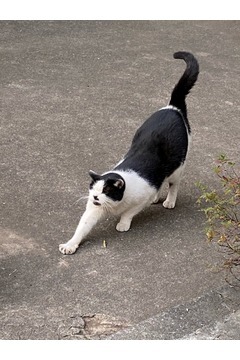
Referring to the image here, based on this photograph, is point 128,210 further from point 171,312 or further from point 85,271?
point 171,312

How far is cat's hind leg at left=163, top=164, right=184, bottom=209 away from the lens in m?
4.19

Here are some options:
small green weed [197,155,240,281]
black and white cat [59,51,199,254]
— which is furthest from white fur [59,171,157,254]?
small green weed [197,155,240,281]

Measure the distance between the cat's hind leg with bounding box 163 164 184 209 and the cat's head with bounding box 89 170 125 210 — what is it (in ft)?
1.56

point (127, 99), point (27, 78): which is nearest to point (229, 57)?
point (127, 99)

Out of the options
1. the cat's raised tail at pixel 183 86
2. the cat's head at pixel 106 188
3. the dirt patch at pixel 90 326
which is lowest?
the dirt patch at pixel 90 326

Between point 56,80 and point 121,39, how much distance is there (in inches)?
55.7

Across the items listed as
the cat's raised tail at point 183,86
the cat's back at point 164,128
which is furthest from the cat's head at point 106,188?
the cat's raised tail at point 183,86

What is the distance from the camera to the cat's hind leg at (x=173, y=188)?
13.8 feet

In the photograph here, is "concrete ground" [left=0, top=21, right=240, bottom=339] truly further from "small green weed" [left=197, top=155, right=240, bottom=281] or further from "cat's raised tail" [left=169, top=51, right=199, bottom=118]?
"cat's raised tail" [left=169, top=51, right=199, bottom=118]

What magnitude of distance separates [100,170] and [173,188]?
62 centimetres

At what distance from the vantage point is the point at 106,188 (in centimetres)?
380

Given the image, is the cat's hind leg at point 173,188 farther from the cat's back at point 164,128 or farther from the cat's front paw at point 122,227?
the cat's front paw at point 122,227

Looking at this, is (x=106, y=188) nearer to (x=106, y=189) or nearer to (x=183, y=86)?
(x=106, y=189)

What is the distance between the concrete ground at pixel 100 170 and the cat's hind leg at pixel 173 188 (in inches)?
2.5
